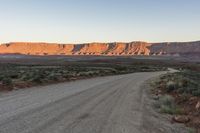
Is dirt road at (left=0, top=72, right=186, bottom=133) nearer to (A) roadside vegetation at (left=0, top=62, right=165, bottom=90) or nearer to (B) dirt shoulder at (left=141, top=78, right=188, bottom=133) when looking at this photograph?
(B) dirt shoulder at (left=141, top=78, right=188, bottom=133)

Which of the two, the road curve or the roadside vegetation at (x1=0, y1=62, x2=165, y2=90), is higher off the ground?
the road curve

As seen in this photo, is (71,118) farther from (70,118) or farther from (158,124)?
(158,124)

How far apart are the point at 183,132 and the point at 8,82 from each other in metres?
20.5

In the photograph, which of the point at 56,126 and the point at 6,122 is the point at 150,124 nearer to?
the point at 56,126

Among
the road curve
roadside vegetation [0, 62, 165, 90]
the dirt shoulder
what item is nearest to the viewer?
the road curve

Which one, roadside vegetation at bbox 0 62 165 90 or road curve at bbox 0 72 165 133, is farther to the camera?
roadside vegetation at bbox 0 62 165 90

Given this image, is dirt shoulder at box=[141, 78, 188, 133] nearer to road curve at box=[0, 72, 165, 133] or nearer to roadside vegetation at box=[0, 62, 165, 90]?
road curve at box=[0, 72, 165, 133]

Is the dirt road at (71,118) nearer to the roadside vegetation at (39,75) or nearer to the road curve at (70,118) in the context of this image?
the road curve at (70,118)

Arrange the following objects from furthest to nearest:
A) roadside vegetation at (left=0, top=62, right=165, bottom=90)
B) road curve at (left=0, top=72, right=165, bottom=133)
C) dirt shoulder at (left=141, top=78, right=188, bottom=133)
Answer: roadside vegetation at (left=0, top=62, right=165, bottom=90)
dirt shoulder at (left=141, top=78, right=188, bottom=133)
road curve at (left=0, top=72, right=165, bottom=133)

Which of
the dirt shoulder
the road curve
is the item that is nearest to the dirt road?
the road curve

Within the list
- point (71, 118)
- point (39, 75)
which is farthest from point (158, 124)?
point (39, 75)

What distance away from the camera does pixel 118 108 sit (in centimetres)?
1560

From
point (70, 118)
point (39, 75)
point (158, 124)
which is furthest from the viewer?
point (39, 75)

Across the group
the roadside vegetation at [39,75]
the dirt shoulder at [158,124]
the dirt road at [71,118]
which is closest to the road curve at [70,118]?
the dirt road at [71,118]
